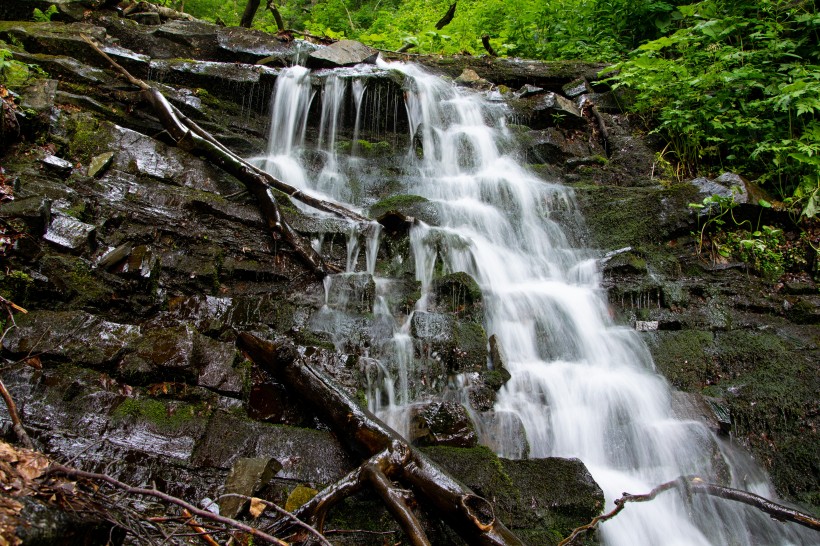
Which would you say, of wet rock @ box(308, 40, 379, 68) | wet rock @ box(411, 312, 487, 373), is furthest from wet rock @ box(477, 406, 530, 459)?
wet rock @ box(308, 40, 379, 68)

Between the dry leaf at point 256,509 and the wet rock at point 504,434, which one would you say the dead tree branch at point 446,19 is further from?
the dry leaf at point 256,509

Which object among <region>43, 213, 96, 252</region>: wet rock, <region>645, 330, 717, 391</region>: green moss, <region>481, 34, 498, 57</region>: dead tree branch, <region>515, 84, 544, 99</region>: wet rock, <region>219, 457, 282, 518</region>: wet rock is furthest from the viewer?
<region>481, 34, 498, 57</region>: dead tree branch

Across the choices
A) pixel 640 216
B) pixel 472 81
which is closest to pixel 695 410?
pixel 640 216

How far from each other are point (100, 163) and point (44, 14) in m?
5.55

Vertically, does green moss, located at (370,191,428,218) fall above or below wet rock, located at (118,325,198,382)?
above

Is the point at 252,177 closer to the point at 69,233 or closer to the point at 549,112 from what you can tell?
the point at 69,233

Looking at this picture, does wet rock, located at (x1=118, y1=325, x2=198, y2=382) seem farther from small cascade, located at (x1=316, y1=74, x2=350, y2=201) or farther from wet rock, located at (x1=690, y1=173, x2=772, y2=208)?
wet rock, located at (x1=690, y1=173, x2=772, y2=208)

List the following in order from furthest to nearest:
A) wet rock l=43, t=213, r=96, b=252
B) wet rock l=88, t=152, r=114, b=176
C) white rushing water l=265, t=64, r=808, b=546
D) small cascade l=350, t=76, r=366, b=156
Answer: small cascade l=350, t=76, r=366, b=156, wet rock l=88, t=152, r=114, b=176, wet rock l=43, t=213, r=96, b=252, white rushing water l=265, t=64, r=808, b=546

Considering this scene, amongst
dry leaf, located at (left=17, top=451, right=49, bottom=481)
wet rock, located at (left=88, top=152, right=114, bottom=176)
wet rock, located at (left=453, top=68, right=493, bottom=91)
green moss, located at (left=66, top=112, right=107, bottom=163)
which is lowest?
dry leaf, located at (left=17, top=451, right=49, bottom=481)

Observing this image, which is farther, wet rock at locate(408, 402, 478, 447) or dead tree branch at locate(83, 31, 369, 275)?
dead tree branch at locate(83, 31, 369, 275)

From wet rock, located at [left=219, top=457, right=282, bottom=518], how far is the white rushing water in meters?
1.23

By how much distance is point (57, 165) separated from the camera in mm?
5094

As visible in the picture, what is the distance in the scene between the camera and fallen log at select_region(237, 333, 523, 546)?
8.34 feet

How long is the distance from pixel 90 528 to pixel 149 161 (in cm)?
532
